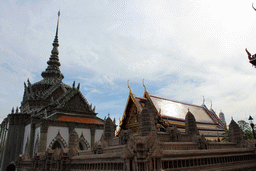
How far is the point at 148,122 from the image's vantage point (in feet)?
34.0

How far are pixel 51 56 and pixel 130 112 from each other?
30.4 m

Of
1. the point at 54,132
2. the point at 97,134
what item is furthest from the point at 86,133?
the point at 54,132

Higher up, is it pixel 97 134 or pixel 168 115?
pixel 168 115

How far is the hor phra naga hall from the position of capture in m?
7.28

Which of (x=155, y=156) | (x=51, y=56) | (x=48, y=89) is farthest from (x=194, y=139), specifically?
(x=51, y=56)

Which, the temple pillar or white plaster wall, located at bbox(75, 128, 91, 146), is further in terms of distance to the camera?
white plaster wall, located at bbox(75, 128, 91, 146)

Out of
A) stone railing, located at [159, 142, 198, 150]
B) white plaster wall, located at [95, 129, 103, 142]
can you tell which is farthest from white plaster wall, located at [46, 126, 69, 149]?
stone railing, located at [159, 142, 198, 150]

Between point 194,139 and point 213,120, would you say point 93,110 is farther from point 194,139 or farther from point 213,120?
point 194,139

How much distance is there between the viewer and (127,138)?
12375mm

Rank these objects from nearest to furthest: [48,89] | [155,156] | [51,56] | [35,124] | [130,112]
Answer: [155,156], [130,112], [35,124], [48,89], [51,56]

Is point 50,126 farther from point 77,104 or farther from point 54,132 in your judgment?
point 77,104

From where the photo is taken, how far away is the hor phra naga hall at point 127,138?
7277 mm

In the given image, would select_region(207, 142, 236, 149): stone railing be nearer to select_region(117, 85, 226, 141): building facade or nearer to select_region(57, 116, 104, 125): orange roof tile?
select_region(117, 85, 226, 141): building facade

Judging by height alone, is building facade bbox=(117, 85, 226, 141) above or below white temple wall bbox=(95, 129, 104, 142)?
above
